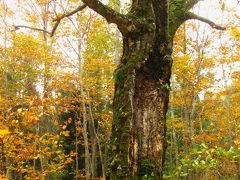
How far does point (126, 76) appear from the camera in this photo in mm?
3865

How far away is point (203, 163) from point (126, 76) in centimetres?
142

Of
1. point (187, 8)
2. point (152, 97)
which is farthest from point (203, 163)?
point (187, 8)

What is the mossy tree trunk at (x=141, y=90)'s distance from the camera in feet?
11.7

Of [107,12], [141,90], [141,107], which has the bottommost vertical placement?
[141,107]

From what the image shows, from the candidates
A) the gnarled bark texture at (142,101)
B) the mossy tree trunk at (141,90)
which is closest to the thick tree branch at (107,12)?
the mossy tree trunk at (141,90)

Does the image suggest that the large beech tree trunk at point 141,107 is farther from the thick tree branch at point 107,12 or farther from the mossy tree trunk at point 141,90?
the thick tree branch at point 107,12

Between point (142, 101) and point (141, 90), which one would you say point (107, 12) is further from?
point (142, 101)

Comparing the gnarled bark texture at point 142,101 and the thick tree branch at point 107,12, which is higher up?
the thick tree branch at point 107,12

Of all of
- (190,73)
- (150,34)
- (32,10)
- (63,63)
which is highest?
(32,10)

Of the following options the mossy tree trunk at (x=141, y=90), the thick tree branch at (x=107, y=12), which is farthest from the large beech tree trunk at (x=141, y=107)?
the thick tree branch at (x=107, y=12)

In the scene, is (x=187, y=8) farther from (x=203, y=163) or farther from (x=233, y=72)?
(x=233, y=72)

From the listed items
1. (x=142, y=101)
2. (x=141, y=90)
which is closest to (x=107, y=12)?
(x=141, y=90)

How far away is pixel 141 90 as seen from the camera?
3893mm

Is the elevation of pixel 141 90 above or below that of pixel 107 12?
below
